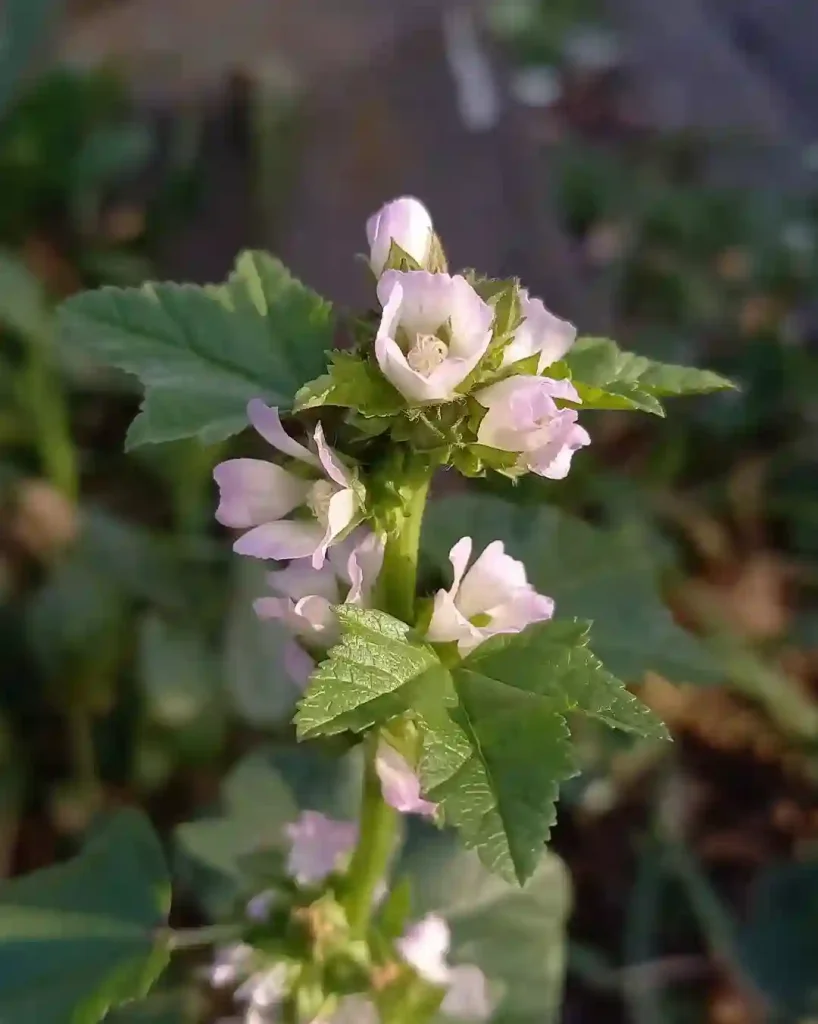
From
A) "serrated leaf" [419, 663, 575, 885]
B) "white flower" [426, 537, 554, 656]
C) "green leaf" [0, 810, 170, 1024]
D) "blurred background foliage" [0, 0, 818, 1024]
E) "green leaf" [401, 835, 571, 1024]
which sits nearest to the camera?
"serrated leaf" [419, 663, 575, 885]

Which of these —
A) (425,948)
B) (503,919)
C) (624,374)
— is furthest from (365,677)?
(503,919)

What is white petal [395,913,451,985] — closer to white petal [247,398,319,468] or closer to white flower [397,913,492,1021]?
white flower [397,913,492,1021]

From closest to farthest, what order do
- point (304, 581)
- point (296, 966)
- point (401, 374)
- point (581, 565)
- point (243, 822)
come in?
point (401, 374)
point (304, 581)
point (296, 966)
point (581, 565)
point (243, 822)

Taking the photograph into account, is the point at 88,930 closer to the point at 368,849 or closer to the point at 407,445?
the point at 368,849

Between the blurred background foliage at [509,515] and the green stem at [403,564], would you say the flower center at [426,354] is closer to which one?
the green stem at [403,564]

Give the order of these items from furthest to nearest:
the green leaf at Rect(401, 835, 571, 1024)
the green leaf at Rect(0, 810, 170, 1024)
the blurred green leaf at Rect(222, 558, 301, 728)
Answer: the blurred green leaf at Rect(222, 558, 301, 728), the green leaf at Rect(401, 835, 571, 1024), the green leaf at Rect(0, 810, 170, 1024)

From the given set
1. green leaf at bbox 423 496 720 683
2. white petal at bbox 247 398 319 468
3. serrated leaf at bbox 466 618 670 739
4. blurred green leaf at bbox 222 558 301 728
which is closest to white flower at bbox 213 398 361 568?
white petal at bbox 247 398 319 468

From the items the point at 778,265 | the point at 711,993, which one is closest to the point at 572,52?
the point at 778,265
